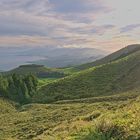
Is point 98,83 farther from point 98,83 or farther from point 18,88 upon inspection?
point 18,88

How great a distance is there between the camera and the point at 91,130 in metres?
14.3

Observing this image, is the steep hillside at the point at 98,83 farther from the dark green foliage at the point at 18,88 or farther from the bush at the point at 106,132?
the bush at the point at 106,132

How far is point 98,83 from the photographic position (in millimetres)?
108938

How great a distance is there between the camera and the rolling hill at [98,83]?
9894cm

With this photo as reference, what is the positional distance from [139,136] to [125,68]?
110 meters

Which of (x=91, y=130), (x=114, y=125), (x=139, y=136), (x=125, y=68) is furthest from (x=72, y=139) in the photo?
(x=125, y=68)

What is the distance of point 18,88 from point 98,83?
22.5 m

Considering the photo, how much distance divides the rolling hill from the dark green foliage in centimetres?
306

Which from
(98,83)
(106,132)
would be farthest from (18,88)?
(106,132)

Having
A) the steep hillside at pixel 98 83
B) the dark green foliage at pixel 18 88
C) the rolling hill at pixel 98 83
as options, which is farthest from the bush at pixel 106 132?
the dark green foliage at pixel 18 88

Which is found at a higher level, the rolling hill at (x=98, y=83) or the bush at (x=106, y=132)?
Answer: the bush at (x=106, y=132)

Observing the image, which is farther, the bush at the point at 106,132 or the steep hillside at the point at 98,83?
the steep hillside at the point at 98,83

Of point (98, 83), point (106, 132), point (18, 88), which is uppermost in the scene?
point (106, 132)

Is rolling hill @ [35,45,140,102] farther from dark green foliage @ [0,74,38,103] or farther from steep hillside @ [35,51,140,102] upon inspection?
dark green foliage @ [0,74,38,103]
